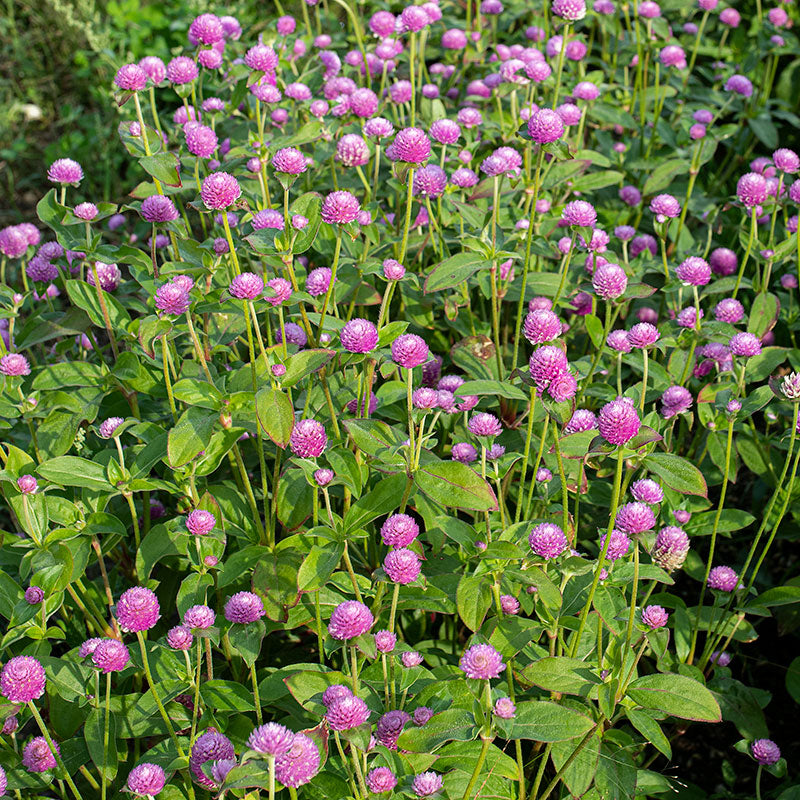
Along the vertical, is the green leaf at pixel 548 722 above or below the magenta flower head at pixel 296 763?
below

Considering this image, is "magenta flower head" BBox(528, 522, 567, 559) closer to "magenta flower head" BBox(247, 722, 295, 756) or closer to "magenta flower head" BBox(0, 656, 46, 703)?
"magenta flower head" BBox(247, 722, 295, 756)

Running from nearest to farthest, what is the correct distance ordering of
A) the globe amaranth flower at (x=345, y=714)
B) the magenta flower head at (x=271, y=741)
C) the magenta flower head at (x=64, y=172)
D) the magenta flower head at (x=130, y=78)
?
the magenta flower head at (x=271, y=741) → the globe amaranth flower at (x=345, y=714) → the magenta flower head at (x=130, y=78) → the magenta flower head at (x=64, y=172)

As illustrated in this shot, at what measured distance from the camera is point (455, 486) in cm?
196

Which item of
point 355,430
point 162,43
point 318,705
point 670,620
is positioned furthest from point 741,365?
point 162,43

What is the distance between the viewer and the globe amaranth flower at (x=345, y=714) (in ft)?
5.10

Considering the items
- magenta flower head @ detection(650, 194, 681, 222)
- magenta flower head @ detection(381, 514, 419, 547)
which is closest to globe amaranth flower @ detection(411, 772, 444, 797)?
magenta flower head @ detection(381, 514, 419, 547)

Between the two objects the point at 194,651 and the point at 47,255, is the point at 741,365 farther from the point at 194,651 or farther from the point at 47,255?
the point at 47,255

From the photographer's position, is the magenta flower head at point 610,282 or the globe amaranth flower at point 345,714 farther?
the magenta flower head at point 610,282

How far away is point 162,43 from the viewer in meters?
5.83

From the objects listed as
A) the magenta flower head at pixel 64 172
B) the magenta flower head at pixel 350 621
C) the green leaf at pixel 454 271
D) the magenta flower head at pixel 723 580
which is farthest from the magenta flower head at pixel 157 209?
the magenta flower head at pixel 723 580

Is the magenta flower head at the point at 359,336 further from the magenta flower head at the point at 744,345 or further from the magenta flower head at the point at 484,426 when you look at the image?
the magenta flower head at the point at 744,345

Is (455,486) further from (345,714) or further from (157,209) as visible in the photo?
(157,209)

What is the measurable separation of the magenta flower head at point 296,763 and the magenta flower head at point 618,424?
82cm

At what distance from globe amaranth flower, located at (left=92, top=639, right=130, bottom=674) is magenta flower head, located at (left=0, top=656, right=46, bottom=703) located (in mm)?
113
